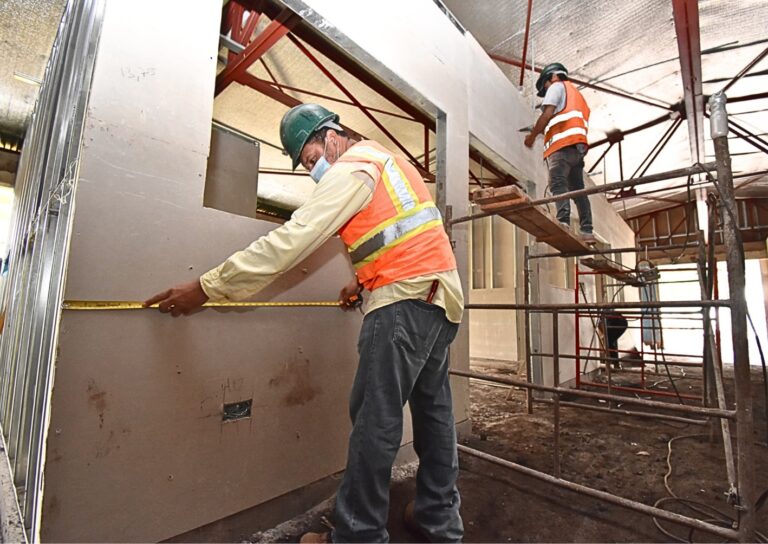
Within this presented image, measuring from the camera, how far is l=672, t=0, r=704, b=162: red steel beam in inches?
141

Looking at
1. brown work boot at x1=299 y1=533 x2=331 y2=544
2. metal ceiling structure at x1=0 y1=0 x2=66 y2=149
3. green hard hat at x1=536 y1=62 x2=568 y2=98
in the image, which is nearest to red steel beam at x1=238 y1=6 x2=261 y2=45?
metal ceiling structure at x1=0 y1=0 x2=66 y2=149

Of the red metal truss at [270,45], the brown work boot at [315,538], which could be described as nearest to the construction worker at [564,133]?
the red metal truss at [270,45]

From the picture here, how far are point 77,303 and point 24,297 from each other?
1192 mm

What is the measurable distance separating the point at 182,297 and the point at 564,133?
139 inches

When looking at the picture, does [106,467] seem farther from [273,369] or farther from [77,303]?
[273,369]

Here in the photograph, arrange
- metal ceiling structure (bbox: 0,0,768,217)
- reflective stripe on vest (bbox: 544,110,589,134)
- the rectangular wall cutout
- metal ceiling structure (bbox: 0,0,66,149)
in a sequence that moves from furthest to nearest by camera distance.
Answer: reflective stripe on vest (bbox: 544,110,589,134), metal ceiling structure (bbox: 0,0,768,217), metal ceiling structure (bbox: 0,0,66,149), the rectangular wall cutout

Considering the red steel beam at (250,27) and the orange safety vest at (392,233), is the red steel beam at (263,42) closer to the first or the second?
the red steel beam at (250,27)

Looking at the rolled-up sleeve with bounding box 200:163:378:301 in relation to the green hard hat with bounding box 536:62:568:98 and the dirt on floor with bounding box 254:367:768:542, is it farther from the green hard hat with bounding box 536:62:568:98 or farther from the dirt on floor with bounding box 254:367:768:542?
the green hard hat with bounding box 536:62:568:98

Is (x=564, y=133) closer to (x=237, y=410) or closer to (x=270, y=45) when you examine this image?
(x=270, y=45)

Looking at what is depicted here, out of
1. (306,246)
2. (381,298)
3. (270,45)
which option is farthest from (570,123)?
(306,246)

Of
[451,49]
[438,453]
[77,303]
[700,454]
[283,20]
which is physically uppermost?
[451,49]

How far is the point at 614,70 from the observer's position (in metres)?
4.91

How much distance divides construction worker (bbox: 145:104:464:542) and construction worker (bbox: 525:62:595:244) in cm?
247

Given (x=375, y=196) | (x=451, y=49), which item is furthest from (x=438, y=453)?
(x=451, y=49)
